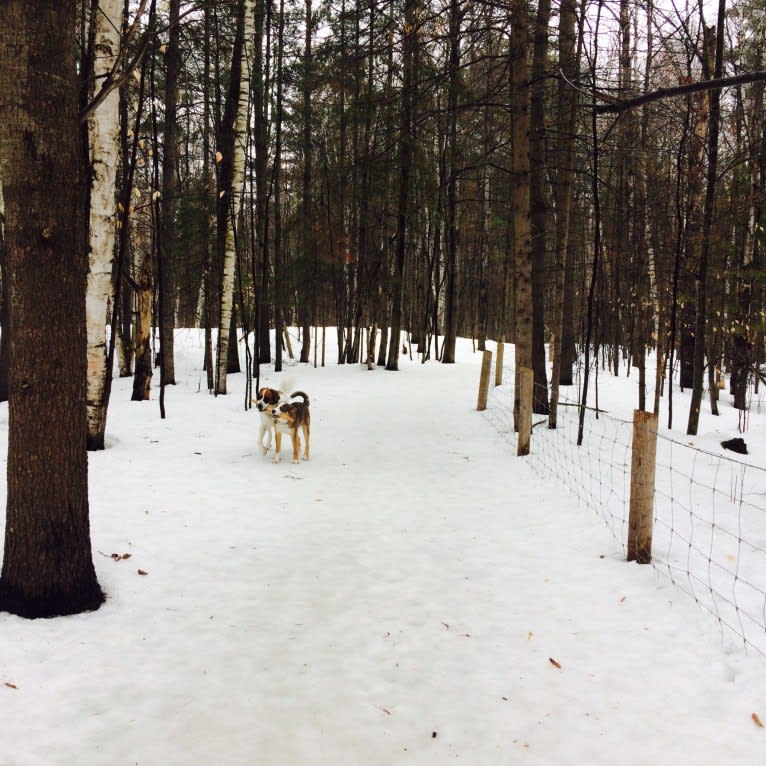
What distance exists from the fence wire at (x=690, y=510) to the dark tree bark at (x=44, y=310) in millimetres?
3675

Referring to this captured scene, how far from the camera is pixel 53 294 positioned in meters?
2.97

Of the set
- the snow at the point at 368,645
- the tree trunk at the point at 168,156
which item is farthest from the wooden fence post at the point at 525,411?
the tree trunk at the point at 168,156

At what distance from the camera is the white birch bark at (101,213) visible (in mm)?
7027

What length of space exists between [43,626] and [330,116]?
20.9 meters

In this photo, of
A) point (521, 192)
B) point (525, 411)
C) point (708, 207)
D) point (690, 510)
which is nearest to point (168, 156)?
point (521, 192)

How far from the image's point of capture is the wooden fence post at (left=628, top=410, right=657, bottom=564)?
4262mm

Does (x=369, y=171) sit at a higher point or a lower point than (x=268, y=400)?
higher

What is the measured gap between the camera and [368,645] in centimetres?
326

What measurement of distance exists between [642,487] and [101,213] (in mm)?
7134

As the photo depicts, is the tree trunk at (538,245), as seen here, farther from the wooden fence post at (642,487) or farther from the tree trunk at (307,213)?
the tree trunk at (307,213)

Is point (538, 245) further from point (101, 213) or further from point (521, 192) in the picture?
point (101, 213)

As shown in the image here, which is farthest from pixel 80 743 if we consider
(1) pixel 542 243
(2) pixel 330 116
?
(2) pixel 330 116

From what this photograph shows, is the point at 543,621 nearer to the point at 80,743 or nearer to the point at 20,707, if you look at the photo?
the point at 80,743

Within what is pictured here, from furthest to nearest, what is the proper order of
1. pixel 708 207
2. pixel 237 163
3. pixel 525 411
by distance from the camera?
1. pixel 237 163
2. pixel 708 207
3. pixel 525 411
